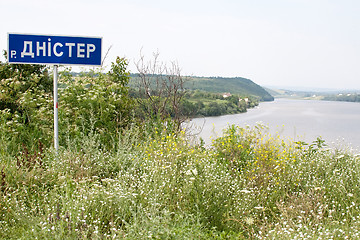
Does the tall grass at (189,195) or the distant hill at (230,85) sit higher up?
the distant hill at (230,85)

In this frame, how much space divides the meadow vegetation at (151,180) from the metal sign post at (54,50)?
3.47 feet

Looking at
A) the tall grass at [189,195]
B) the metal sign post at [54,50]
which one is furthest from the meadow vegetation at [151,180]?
the metal sign post at [54,50]

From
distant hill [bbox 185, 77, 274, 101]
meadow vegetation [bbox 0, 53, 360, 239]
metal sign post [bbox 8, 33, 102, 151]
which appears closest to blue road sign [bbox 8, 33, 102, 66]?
metal sign post [bbox 8, 33, 102, 151]

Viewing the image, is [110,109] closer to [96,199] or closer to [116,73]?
[116,73]

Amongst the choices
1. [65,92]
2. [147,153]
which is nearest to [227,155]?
[147,153]

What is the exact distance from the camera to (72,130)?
6324 millimetres

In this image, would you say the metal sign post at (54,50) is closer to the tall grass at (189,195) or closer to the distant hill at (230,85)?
the tall grass at (189,195)

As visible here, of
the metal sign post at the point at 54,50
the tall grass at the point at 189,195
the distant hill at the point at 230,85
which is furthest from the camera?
the distant hill at the point at 230,85

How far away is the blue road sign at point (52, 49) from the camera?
17.1 ft

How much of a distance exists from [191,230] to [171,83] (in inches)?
221

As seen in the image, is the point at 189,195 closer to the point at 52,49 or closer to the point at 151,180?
the point at 151,180

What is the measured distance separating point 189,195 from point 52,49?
333 cm

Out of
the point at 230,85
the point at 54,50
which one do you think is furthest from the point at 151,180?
the point at 230,85

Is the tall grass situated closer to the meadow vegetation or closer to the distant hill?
the meadow vegetation
